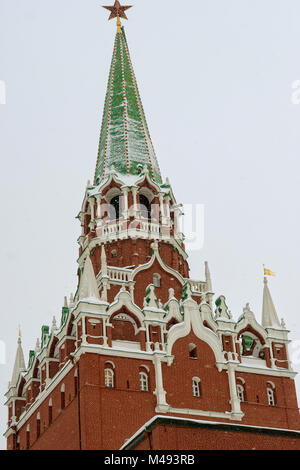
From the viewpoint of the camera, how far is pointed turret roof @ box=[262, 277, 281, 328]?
181 feet

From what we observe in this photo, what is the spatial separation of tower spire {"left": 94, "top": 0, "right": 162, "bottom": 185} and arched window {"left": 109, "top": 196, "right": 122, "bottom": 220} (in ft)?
5.20

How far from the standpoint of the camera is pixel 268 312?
183ft

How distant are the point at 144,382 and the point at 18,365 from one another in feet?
35.8

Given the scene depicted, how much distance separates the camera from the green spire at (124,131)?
61406 millimetres

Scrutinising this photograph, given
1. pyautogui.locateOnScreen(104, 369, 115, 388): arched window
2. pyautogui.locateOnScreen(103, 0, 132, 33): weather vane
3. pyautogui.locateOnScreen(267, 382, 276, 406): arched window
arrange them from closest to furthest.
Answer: pyautogui.locateOnScreen(104, 369, 115, 388): arched window → pyautogui.locateOnScreen(267, 382, 276, 406): arched window → pyautogui.locateOnScreen(103, 0, 132, 33): weather vane

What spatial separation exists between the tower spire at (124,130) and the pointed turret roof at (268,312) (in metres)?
9.45

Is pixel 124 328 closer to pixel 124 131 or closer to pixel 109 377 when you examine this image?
pixel 109 377

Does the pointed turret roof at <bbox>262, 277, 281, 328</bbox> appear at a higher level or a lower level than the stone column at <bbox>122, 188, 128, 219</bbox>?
lower

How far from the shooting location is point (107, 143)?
206 ft

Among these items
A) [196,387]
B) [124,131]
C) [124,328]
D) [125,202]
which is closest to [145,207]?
[125,202]

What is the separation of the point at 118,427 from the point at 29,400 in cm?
892

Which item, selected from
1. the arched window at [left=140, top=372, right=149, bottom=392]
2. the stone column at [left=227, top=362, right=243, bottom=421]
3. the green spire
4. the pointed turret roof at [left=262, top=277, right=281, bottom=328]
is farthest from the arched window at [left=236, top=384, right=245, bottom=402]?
the green spire

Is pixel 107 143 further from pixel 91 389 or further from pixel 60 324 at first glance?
pixel 91 389

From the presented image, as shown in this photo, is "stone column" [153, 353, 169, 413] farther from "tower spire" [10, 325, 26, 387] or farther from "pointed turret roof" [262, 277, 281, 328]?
"tower spire" [10, 325, 26, 387]
